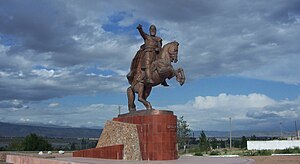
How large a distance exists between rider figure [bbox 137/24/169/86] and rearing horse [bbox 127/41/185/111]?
0.80 feet

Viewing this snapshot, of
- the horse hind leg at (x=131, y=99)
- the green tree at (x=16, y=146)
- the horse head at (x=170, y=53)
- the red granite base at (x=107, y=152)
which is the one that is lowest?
the green tree at (x=16, y=146)

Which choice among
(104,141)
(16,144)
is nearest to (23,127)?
(16,144)

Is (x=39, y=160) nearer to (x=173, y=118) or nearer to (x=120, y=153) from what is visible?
(x=120, y=153)

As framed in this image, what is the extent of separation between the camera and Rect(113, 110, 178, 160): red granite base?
1450cm

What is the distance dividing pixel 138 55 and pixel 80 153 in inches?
196

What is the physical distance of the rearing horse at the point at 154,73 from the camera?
14953 millimetres

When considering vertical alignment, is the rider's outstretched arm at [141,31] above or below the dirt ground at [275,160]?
above

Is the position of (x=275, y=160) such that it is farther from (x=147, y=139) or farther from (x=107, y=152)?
(x=107, y=152)

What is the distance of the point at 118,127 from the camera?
1561 cm

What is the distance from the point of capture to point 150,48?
1588 centimetres

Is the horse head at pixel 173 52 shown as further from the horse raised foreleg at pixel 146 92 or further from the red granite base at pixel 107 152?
the red granite base at pixel 107 152

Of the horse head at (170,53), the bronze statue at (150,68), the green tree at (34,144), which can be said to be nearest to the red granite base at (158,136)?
the bronze statue at (150,68)

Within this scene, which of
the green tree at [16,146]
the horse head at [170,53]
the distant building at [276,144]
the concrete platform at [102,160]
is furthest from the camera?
the distant building at [276,144]

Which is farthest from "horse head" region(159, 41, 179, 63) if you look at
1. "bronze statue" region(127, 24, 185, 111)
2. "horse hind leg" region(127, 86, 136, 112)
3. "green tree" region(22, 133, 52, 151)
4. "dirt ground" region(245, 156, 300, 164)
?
"green tree" region(22, 133, 52, 151)
